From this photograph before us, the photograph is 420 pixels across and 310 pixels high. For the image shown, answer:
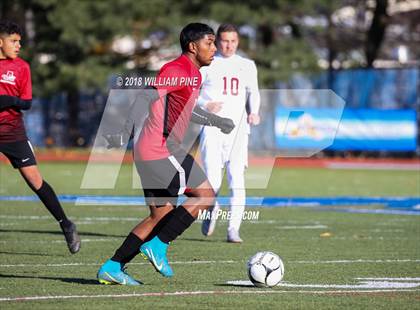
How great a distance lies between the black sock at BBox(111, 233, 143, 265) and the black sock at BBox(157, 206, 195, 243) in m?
0.18

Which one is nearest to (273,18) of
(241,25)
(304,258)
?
(241,25)

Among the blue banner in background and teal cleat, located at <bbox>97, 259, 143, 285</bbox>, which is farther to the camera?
the blue banner in background

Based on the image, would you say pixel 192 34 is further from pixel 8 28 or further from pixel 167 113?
pixel 8 28

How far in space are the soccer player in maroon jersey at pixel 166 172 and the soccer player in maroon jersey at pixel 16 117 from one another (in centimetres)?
152

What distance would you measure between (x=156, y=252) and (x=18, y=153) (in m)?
2.20

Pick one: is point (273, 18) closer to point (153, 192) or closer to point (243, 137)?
point (243, 137)

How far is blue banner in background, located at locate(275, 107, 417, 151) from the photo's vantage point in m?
27.8

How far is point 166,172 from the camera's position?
7840 millimetres

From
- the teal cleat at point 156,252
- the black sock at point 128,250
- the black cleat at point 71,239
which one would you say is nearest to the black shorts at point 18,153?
the black cleat at point 71,239

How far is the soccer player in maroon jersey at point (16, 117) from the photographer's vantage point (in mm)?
9320

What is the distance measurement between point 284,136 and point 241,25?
258 inches

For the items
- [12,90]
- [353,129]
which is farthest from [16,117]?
[353,129]

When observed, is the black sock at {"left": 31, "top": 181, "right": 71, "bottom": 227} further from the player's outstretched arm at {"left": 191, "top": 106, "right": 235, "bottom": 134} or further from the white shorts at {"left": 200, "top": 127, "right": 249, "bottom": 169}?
the white shorts at {"left": 200, "top": 127, "right": 249, "bottom": 169}

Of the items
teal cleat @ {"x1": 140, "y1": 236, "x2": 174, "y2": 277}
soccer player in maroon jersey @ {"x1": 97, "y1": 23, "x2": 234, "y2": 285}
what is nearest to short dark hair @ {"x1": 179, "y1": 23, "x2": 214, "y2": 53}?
soccer player in maroon jersey @ {"x1": 97, "y1": 23, "x2": 234, "y2": 285}
